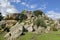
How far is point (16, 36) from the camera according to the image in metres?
40.6

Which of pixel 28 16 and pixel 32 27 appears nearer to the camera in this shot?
pixel 32 27

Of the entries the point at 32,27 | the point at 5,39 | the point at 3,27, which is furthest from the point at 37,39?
the point at 3,27

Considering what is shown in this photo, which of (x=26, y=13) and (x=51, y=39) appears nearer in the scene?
(x=51, y=39)

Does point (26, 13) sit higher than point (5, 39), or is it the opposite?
point (26, 13)

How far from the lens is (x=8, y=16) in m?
65.7

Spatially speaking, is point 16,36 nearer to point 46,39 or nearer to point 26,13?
point 46,39

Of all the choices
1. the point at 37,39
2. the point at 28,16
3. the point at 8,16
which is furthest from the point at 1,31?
the point at 28,16

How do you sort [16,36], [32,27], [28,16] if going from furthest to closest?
1. [28,16]
2. [32,27]
3. [16,36]

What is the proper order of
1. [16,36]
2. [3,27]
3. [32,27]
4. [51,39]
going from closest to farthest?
[51,39] < [16,36] < [32,27] < [3,27]

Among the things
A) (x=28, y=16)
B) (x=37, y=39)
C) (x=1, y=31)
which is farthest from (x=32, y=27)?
(x=28, y=16)

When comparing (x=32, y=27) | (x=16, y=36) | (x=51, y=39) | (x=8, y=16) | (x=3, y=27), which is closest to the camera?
(x=51, y=39)

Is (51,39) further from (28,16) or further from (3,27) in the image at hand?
(28,16)

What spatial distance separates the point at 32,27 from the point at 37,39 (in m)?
16.4

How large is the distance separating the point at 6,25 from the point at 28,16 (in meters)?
25.1
